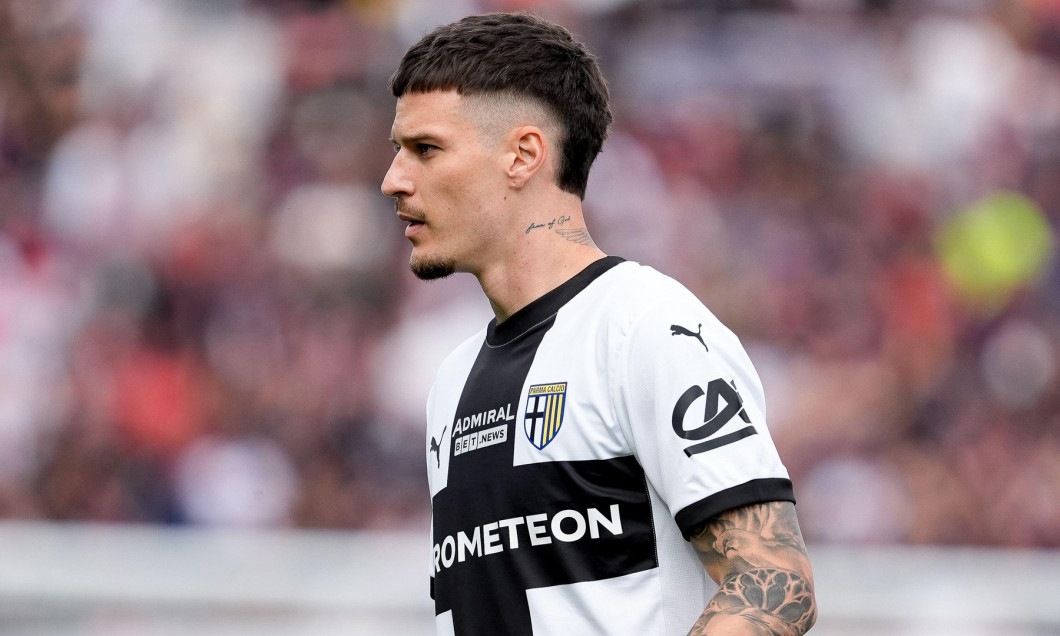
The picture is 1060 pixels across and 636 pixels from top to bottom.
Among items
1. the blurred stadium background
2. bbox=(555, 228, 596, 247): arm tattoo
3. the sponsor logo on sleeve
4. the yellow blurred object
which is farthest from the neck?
the yellow blurred object

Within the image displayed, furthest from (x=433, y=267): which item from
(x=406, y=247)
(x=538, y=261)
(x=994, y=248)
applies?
(x=994, y=248)

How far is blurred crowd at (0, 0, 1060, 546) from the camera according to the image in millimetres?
7184

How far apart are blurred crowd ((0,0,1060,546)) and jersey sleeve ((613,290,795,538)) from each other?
506 cm

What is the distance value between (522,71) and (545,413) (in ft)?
2.31

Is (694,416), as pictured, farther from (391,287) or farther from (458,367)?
(391,287)

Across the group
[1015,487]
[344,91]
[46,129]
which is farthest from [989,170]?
[46,129]

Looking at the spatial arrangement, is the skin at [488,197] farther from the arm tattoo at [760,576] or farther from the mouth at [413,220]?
the arm tattoo at [760,576]

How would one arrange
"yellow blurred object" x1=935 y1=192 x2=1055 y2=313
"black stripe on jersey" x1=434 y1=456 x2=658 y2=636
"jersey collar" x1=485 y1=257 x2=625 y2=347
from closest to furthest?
"black stripe on jersey" x1=434 y1=456 x2=658 y2=636 < "jersey collar" x1=485 y1=257 x2=625 y2=347 < "yellow blurred object" x1=935 y1=192 x2=1055 y2=313

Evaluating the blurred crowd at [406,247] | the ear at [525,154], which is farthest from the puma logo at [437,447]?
the blurred crowd at [406,247]

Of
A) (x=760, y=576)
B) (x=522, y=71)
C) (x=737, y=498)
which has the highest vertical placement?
(x=522, y=71)

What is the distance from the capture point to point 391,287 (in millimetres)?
7664

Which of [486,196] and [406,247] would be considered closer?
[486,196]

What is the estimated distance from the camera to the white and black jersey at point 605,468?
2.03 metres

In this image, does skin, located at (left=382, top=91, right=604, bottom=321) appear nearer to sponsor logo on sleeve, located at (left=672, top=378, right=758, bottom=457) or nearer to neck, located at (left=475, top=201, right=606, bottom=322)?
neck, located at (left=475, top=201, right=606, bottom=322)
